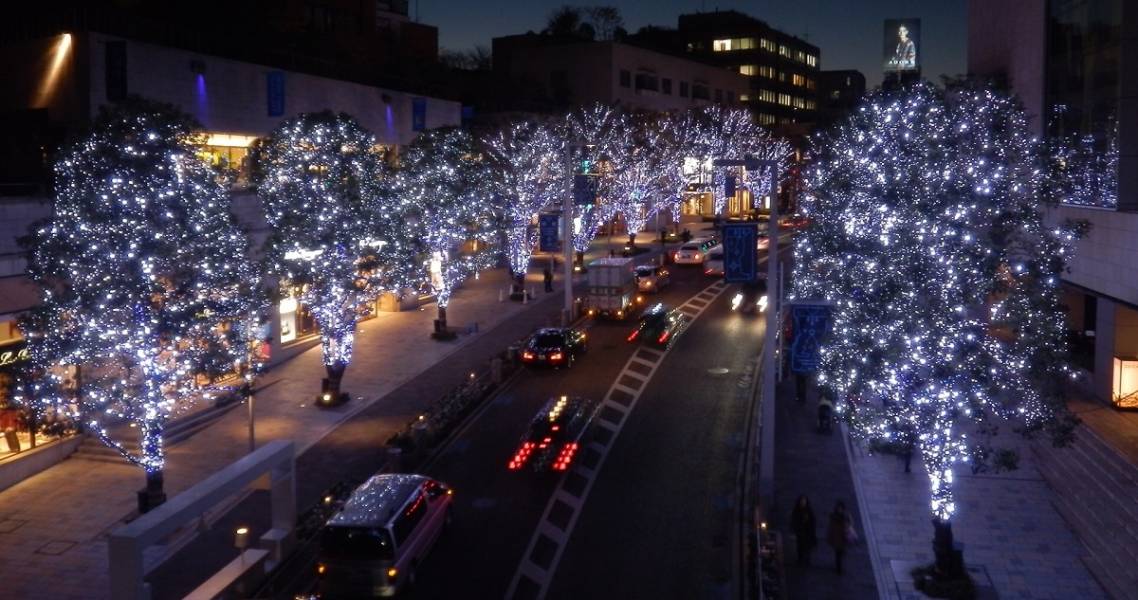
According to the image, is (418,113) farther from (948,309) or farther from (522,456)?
(948,309)

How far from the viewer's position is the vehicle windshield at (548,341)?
34.0 m

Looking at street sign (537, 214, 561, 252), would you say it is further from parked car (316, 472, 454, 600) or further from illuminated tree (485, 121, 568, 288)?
parked car (316, 472, 454, 600)

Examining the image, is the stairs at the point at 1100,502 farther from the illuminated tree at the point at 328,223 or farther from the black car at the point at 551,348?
the illuminated tree at the point at 328,223

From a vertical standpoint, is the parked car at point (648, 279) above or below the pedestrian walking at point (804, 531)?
above

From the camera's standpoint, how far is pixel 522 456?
23.9 metres

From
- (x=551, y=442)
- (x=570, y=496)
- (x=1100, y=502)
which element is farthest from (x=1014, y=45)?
(x=570, y=496)

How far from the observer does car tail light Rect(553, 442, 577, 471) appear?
23.4 meters

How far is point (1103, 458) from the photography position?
21.8 metres

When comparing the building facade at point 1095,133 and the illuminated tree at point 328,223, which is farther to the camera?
the illuminated tree at point 328,223

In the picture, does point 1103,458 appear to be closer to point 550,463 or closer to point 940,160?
point 940,160

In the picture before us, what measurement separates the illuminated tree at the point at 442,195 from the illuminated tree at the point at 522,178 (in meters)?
4.45

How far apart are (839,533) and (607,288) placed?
2490 cm

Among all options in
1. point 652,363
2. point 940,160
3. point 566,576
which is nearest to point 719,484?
point 566,576

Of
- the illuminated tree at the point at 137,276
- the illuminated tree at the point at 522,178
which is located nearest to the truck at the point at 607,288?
the illuminated tree at the point at 522,178
